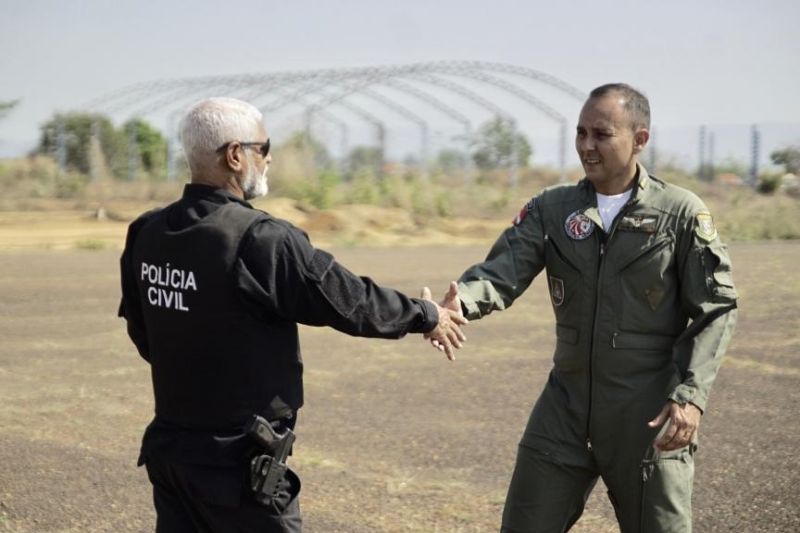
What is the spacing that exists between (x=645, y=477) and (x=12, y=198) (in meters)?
28.6

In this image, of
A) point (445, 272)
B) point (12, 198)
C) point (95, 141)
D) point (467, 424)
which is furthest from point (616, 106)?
point (95, 141)

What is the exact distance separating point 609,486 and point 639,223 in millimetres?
959

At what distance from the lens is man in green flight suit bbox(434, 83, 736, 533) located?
401 centimetres

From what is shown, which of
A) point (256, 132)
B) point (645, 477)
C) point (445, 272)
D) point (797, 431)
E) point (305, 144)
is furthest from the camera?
point (305, 144)

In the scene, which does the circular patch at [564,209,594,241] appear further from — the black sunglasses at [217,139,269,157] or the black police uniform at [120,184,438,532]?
the black sunglasses at [217,139,269,157]

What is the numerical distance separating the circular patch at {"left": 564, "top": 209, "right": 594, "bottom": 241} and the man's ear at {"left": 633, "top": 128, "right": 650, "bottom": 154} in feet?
1.03

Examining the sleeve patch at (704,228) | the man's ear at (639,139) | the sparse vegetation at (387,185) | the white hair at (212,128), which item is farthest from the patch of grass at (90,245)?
the sleeve patch at (704,228)

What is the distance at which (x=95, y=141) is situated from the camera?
109 feet

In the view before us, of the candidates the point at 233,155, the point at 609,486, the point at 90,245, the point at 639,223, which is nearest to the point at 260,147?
the point at 233,155

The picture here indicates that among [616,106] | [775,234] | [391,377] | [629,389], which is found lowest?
[775,234]

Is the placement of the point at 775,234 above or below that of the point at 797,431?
below

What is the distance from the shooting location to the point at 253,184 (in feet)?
12.2

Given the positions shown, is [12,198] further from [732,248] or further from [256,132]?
[256,132]

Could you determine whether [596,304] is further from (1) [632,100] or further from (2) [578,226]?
(1) [632,100]
